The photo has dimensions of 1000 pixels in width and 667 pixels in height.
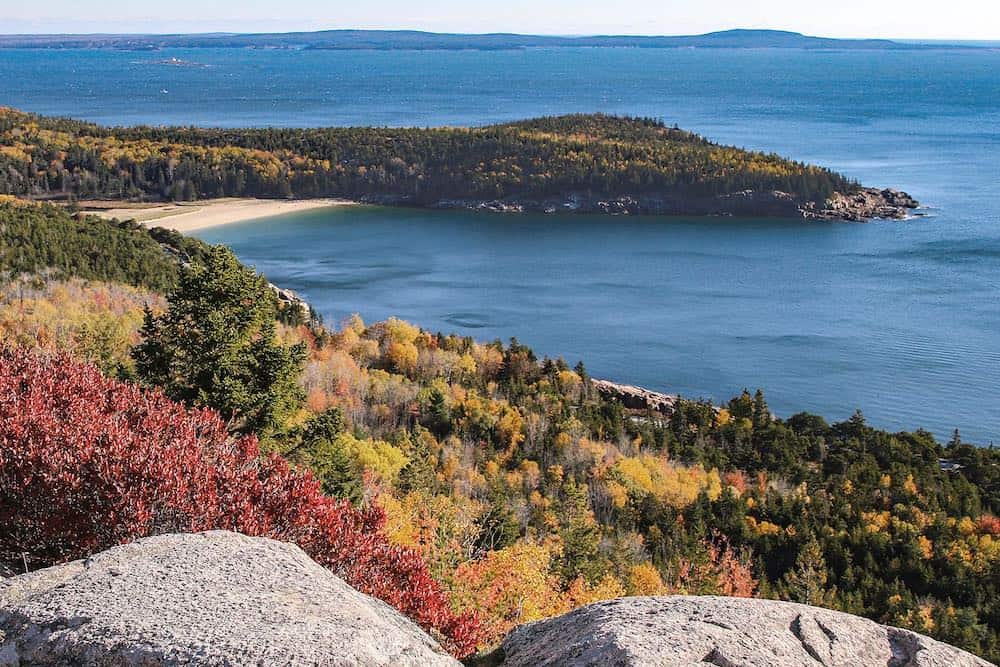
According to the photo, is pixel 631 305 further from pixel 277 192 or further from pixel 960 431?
pixel 277 192

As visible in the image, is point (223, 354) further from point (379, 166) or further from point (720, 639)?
point (379, 166)

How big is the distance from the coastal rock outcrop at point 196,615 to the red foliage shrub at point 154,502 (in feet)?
4.24

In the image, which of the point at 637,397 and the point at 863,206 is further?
the point at 863,206

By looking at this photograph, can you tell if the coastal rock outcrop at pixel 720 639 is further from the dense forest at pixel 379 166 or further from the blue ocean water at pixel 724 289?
the dense forest at pixel 379 166

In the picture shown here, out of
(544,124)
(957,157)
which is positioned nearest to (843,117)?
(957,157)

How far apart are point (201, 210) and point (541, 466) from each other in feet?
234

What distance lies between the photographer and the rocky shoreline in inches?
3487

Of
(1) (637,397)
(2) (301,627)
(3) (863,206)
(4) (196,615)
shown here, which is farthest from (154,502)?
(3) (863,206)

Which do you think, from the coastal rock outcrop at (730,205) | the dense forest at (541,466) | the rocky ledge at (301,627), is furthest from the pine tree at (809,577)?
the coastal rock outcrop at (730,205)

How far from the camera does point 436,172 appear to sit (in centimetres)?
10675

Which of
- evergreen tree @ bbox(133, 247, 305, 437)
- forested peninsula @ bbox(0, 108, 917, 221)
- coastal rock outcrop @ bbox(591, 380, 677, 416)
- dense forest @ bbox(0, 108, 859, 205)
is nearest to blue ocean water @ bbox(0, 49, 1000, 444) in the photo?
coastal rock outcrop @ bbox(591, 380, 677, 416)

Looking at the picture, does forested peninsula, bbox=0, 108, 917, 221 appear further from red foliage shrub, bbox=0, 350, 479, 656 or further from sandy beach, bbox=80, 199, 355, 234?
red foliage shrub, bbox=0, 350, 479, 656

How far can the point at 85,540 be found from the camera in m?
10.1

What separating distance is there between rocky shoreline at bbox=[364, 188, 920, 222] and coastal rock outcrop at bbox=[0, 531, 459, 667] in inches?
3342
